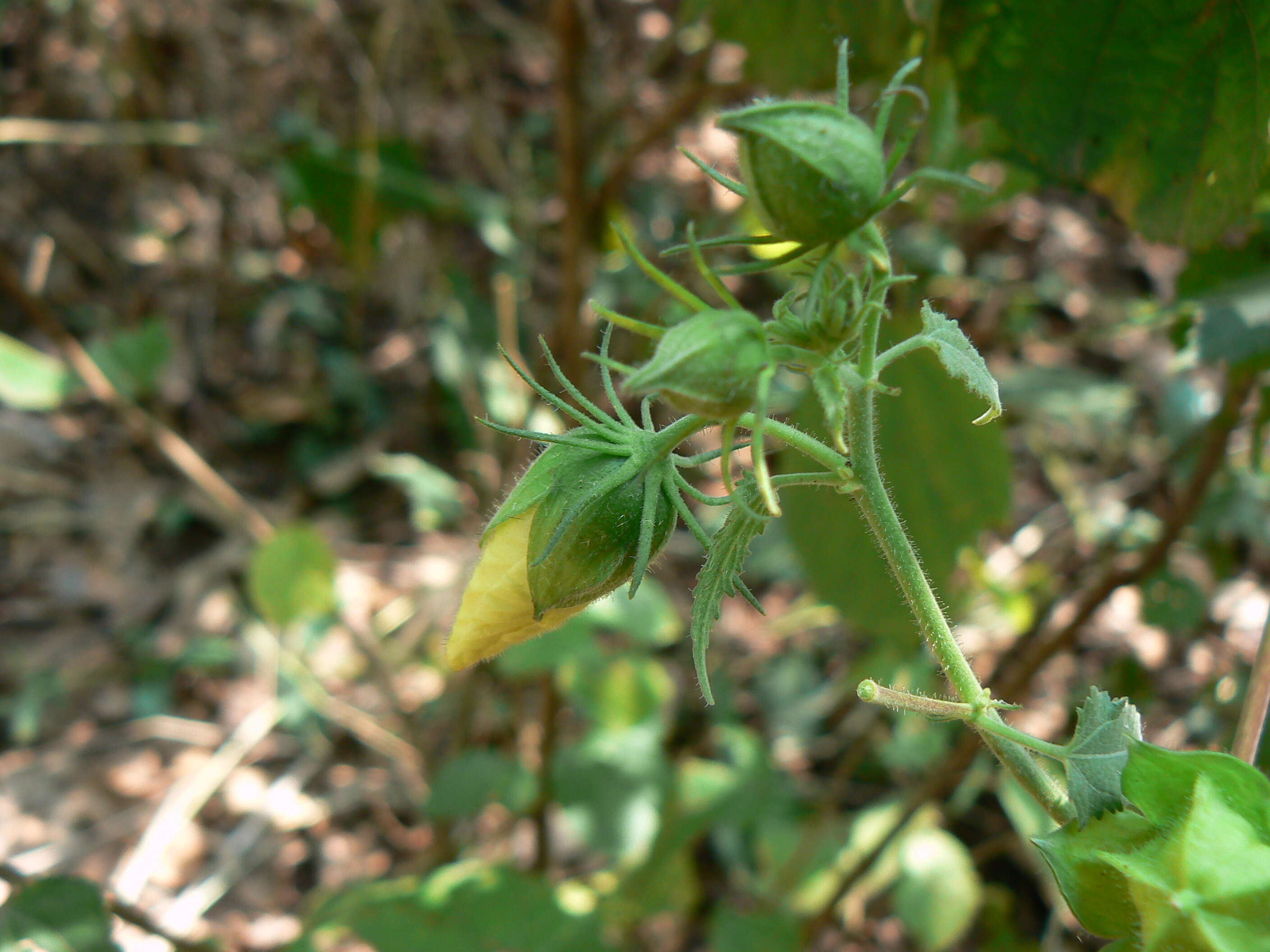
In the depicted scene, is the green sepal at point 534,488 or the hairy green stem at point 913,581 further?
the green sepal at point 534,488

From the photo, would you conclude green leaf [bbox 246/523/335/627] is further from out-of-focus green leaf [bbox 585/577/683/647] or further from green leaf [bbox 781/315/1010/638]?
green leaf [bbox 781/315/1010/638]

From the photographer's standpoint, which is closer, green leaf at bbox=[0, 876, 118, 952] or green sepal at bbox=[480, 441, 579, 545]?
green sepal at bbox=[480, 441, 579, 545]

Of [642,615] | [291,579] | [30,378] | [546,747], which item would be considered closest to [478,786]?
[546,747]

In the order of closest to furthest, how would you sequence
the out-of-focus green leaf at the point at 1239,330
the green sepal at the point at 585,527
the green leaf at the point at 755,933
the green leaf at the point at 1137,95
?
the green sepal at the point at 585,527 < the green leaf at the point at 1137,95 < the out-of-focus green leaf at the point at 1239,330 < the green leaf at the point at 755,933

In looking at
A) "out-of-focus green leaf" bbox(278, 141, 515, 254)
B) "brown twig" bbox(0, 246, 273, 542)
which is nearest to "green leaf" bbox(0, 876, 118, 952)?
"brown twig" bbox(0, 246, 273, 542)

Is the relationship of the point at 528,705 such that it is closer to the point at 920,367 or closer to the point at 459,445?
the point at 459,445

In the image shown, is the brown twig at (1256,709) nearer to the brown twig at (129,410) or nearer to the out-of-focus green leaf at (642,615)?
the out-of-focus green leaf at (642,615)

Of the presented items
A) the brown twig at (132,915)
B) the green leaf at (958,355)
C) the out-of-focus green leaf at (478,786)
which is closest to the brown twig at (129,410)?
the out-of-focus green leaf at (478,786)
